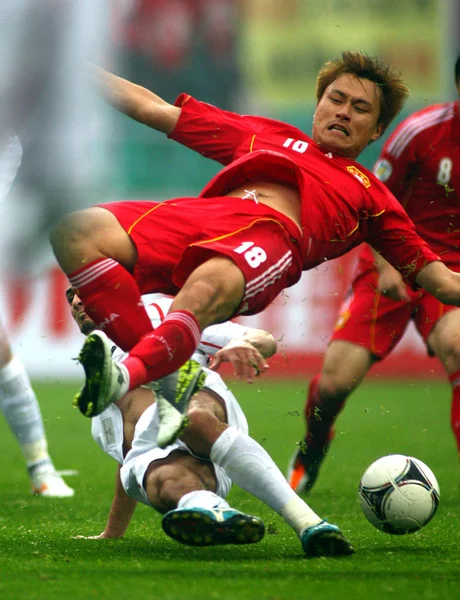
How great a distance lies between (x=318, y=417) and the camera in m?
5.35

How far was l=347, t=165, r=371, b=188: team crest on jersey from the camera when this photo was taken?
3925 mm

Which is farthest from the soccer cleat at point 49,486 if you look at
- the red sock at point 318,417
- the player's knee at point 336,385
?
the player's knee at point 336,385

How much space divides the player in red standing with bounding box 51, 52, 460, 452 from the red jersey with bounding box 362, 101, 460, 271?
3.05 feet

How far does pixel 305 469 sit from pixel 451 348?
103 centimetres

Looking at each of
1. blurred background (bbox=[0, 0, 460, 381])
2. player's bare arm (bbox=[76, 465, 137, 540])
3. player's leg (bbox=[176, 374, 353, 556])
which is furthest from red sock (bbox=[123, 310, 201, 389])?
blurred background (bbox=[0, 0, 460, 381])

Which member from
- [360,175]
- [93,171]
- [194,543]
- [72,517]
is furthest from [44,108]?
[72,517]

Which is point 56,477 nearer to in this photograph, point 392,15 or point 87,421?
point 87,421

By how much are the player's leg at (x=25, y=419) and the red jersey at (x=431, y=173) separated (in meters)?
2.00

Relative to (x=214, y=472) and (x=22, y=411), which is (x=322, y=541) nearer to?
(x=214, y=472)

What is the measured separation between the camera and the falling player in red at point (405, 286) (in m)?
5.20

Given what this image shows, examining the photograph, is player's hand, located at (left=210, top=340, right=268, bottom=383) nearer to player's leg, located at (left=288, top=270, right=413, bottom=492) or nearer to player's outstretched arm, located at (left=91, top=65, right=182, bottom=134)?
player's outstretched arm, located at (left=91, top=65, right=182, bottom=134)

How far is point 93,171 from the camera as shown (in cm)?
196

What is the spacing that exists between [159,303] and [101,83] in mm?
829

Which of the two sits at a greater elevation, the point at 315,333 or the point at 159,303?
the point at 159,303
